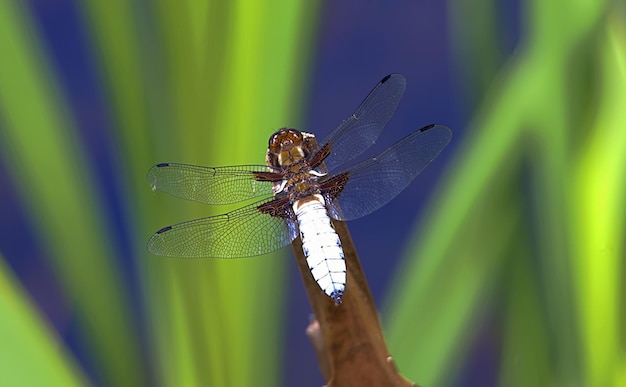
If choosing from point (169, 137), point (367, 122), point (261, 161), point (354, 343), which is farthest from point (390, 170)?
point (354, 343)

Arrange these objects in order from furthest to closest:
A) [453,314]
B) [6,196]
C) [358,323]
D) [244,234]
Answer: [6,196] < [453,314] < [244,234] < [358,323]

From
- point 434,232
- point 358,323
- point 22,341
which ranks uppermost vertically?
point 434,232

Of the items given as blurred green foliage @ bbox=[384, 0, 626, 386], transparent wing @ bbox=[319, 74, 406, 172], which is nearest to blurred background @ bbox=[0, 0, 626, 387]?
blurred green foliage @ bbox=[384, 0, 626, 386]

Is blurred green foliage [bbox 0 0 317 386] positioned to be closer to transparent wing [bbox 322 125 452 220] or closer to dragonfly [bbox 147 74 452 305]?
dragonfly [bbox 147 74 452 305]

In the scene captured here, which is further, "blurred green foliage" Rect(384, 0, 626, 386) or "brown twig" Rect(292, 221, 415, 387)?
"blurred green foliage" Rect(384, 0, 626, 386)

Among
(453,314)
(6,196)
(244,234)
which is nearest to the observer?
(244,234)

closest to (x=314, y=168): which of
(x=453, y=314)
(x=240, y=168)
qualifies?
(x=240, y=168)

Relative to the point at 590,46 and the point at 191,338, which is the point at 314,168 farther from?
the point at 590,46
